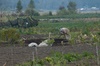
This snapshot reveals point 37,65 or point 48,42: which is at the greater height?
A: point 37,65

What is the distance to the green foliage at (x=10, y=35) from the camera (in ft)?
76.7

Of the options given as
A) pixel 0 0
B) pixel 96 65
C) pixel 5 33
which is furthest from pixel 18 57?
pixel 0 0

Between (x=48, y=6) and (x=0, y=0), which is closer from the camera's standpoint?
(x=0, y=0)

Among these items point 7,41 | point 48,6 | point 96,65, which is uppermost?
point 96,65

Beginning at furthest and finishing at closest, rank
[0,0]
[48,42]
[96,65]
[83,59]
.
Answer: [0,0] < [48,42] < [83,59] < [96,65]

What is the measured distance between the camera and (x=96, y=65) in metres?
13.7

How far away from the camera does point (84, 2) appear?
166750mm

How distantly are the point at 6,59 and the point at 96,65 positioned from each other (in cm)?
387

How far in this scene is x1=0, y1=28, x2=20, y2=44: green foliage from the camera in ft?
76.7

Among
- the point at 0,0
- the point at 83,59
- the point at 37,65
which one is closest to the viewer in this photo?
the point at 37,65

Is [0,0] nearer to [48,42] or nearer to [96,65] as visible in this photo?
[48,42]

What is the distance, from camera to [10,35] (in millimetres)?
23469

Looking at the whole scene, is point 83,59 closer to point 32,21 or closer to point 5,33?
point 5,33

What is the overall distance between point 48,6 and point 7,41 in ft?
465
